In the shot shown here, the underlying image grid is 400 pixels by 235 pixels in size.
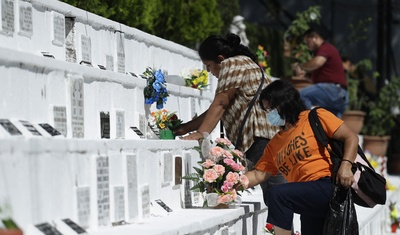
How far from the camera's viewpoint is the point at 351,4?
1842 centimetres

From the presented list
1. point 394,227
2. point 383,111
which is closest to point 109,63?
point 394,227

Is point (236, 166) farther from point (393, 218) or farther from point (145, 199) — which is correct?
point (393, 218)

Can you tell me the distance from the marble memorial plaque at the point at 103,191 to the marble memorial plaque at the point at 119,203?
0.10m

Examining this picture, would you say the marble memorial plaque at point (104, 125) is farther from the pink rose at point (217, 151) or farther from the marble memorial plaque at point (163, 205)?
the pink rose at point (217, 151)

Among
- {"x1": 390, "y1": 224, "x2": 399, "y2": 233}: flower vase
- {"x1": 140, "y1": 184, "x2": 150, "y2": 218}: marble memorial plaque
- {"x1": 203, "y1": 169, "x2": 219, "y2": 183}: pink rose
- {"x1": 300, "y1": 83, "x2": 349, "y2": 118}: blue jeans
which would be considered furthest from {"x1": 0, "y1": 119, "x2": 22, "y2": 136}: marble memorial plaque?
{"x1": 390, "y1": 224, "x2": 399, "y2": 233}: flower vase

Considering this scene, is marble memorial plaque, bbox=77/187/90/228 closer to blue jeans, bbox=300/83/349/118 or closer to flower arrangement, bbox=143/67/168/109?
flower arrangement, bbox=143/67/168/109

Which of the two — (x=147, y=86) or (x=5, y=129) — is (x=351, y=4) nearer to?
(x=147, y=86)

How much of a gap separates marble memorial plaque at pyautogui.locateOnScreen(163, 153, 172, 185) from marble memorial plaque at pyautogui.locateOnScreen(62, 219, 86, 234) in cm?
166

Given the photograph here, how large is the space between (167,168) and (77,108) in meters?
0.95

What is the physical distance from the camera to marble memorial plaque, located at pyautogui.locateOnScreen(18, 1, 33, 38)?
232 inches

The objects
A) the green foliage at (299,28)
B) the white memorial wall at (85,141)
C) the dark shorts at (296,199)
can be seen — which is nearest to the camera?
the white memorial wall at (85,141)

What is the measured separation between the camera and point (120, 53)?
24.0 feet

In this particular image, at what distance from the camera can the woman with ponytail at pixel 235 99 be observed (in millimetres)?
7145

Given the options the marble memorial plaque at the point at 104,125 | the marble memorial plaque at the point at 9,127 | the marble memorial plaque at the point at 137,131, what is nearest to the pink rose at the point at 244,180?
the marble memorial plaque at the point at 137,131
